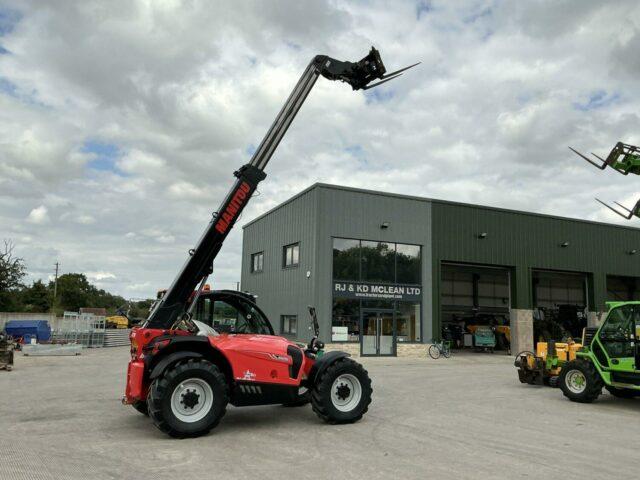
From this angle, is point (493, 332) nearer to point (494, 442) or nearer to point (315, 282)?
→ point (315, 282)

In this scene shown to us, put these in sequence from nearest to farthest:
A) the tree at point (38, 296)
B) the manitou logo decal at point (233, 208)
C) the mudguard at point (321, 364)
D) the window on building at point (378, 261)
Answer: the mudguard at point (321, 364) → the manitou logo decal at point (233, 208) → the window on building at point (378, 261) → the tree at point (38, 296)

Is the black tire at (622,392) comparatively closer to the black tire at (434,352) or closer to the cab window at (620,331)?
the cab window at (620,331)

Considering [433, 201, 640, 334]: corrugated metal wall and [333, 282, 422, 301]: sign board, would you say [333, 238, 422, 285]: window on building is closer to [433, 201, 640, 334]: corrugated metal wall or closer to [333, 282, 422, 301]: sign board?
[333, 282, 422, 301]: sign board

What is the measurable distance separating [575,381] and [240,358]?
772cm

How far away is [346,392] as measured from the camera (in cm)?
865

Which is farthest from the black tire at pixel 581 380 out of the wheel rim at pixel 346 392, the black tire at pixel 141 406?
the black tire at pixel 141 406

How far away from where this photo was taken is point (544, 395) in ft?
40.5

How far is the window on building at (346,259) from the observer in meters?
24.0

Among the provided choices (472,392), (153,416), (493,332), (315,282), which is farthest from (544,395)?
(493,332)

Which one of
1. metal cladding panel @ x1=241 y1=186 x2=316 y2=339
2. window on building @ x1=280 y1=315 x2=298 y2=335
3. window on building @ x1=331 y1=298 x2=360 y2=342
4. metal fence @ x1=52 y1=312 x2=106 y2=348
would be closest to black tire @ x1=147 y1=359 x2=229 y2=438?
metal cladding panel @ x1=241 y1=186 x2=316 y2=339

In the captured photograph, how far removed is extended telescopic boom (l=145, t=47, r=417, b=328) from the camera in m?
8.36

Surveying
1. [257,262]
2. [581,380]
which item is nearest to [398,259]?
[257,262]

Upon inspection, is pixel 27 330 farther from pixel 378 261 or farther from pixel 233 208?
pixel 233 208

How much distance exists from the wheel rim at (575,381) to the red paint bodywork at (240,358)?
6.60 metres
